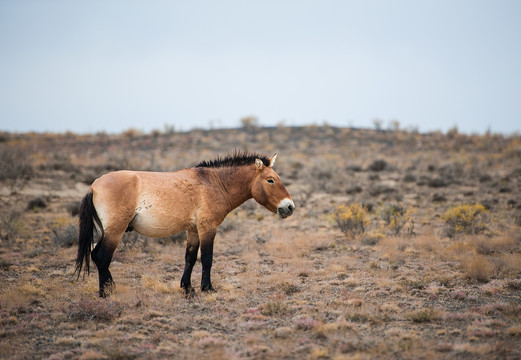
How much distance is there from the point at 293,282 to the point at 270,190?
203cm

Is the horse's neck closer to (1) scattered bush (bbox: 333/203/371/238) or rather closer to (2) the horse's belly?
(2) the horse's belly

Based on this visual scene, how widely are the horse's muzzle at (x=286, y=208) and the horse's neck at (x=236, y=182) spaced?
75cm

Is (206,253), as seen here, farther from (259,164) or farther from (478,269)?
(478,269)

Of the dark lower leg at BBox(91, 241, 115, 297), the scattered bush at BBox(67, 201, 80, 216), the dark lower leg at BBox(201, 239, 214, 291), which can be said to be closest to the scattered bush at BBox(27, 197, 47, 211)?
the scattered bush at BBox(67, 201, 80, 216)

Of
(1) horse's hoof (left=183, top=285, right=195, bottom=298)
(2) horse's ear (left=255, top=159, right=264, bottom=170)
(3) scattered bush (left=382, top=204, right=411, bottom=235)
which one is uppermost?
(2) horse's ear (left=255, top=159, right=264, bottom=170)

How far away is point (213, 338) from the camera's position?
561 centimetres

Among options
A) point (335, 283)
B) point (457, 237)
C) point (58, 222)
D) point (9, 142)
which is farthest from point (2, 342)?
point (9, 142)

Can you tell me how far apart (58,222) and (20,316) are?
7.44 m

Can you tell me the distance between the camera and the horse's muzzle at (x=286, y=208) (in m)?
7.66

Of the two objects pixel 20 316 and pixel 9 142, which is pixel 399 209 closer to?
pixel 20 316

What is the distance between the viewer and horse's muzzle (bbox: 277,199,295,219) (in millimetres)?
7664

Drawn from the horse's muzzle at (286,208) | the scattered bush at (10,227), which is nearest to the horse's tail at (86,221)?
the horse's muzzle at (286,208)

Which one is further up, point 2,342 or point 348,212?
point 348,212

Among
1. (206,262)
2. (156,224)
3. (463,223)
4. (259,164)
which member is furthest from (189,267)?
(463,223)
